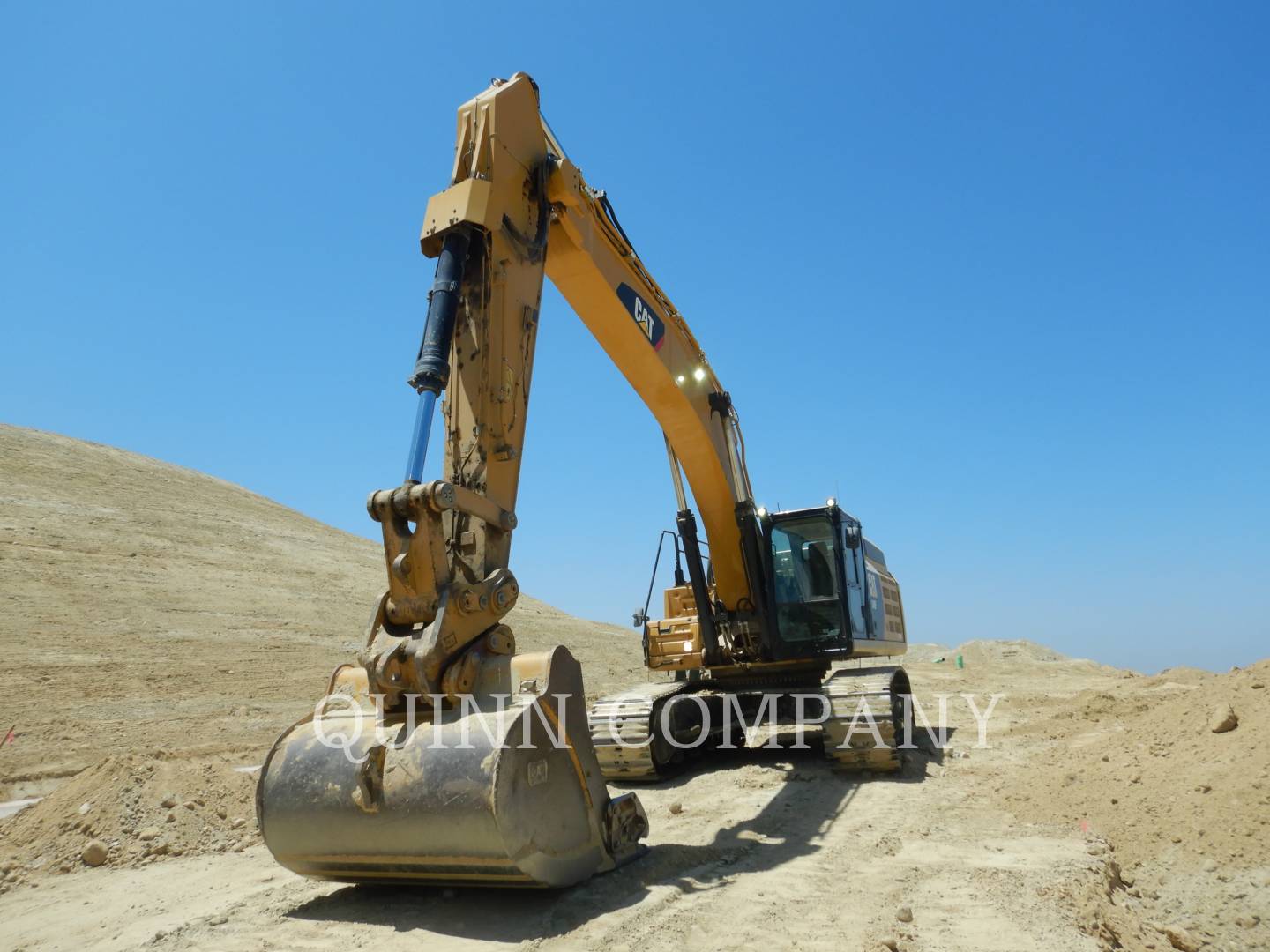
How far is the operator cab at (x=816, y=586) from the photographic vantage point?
30.5 ft

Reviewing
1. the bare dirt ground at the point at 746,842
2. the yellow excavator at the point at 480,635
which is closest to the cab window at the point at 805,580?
the yellow excavator at the point at 480,635

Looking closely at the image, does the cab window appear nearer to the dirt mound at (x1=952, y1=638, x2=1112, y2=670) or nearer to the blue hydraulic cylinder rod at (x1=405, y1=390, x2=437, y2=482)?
the blue hydraulic cylinder rod at (x1=405, y1=390, x2=437, y2=482)

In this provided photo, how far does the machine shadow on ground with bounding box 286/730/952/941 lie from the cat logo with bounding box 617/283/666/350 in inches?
167

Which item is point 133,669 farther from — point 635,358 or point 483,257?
point 483,257

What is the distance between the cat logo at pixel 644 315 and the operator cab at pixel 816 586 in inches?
107

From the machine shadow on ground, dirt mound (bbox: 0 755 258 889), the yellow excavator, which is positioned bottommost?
the machine shadow on ground

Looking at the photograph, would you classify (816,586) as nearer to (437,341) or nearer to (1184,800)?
(1184,800)

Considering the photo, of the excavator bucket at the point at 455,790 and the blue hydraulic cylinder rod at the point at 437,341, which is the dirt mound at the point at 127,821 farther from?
the blue hydraulic cylinder rod at the point at 437,341

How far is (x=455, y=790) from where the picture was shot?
423 cm

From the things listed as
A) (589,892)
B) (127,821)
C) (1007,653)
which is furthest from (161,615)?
(1007,653)

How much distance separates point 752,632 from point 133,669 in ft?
36.0

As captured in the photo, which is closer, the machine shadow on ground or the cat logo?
the machine shadow on ground

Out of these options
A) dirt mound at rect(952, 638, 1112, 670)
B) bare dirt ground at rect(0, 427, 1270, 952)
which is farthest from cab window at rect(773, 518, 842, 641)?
dirt mound at rect(952, 638, 1112, 670)

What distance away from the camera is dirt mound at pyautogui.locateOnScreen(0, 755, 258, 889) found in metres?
6.13
